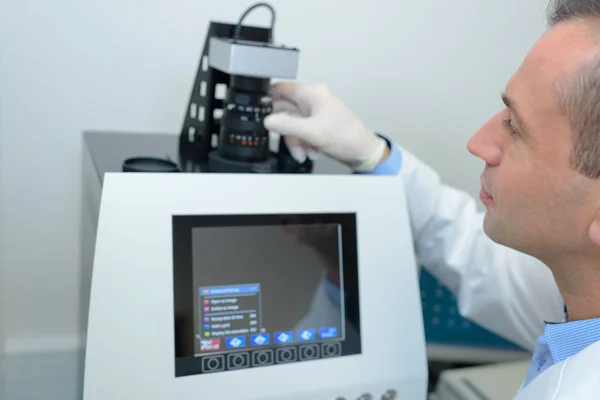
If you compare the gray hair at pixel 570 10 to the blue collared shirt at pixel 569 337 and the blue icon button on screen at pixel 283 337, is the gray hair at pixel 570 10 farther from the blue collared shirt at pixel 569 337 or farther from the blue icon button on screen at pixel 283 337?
the blue icon button on screen at pixel 283 337

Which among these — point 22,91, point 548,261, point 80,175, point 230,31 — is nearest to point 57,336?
point 80,175

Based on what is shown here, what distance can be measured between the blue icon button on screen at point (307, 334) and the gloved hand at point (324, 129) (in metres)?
0.26

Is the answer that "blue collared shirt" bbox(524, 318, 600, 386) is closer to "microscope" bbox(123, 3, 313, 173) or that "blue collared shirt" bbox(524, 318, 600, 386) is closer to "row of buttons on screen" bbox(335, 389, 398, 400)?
"row of buttons on screen" bbox(335, 389, 398, 400)

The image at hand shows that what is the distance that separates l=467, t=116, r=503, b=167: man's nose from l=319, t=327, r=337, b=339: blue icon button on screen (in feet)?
0.91

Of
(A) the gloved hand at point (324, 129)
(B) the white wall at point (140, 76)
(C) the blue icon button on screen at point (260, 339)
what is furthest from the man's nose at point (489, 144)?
(B) the white wall at point (140, 76)

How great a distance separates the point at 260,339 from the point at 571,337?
0.35 m

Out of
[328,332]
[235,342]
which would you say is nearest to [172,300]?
[235,342]

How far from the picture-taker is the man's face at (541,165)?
594 mm

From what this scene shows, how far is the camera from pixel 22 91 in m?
1.01

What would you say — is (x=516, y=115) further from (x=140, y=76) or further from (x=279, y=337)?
(x=140, y=76)

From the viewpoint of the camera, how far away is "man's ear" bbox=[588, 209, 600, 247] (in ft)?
1.92

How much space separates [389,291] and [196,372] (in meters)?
0.27

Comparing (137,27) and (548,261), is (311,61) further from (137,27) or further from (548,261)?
(548,261)

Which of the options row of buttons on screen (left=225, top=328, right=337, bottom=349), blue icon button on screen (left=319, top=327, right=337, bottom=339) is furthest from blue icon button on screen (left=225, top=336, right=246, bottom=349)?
blue icon button on screen (left=319, top=327, right=337, bottom=339)
